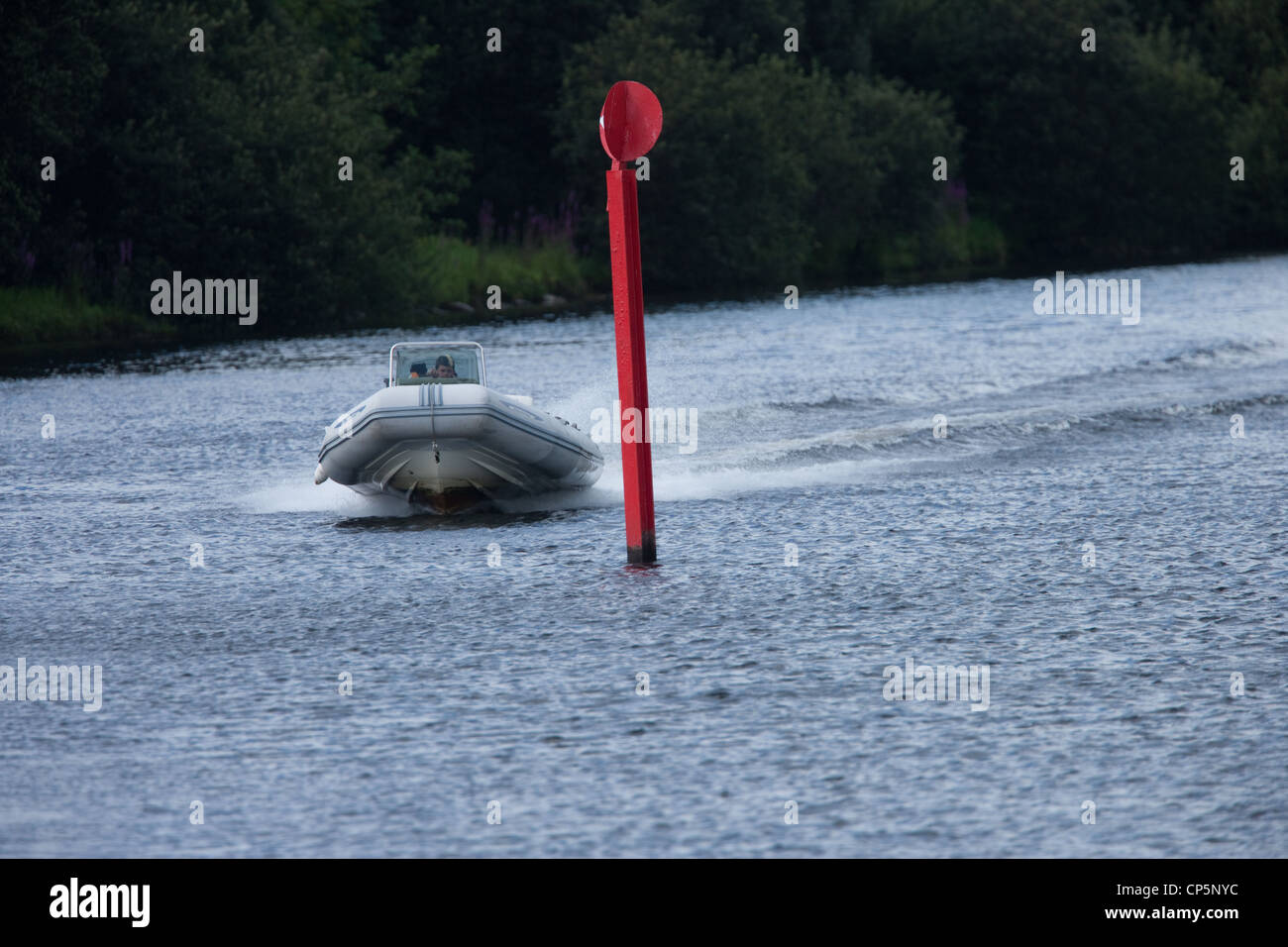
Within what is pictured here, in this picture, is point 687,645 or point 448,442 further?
point 448,442

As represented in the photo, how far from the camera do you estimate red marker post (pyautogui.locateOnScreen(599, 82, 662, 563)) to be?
12531 mm

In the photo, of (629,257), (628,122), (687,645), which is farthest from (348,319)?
(687,645)

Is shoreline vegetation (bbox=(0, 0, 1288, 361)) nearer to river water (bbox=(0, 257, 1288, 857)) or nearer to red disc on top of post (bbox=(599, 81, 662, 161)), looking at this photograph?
river water (bbox=(0, 257, 1288, 857))

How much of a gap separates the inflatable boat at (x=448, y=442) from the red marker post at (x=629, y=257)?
8.84ft

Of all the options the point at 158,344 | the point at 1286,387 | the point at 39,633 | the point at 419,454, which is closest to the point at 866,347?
the point at 1286,387

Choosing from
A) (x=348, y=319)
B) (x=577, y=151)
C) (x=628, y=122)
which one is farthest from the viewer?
(x=577, y=151)

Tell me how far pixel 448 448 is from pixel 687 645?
18.2 ft

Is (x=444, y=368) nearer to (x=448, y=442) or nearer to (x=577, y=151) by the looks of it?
(x=448, y=442)

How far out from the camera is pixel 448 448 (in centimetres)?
1538

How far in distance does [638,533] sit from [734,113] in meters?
42.7

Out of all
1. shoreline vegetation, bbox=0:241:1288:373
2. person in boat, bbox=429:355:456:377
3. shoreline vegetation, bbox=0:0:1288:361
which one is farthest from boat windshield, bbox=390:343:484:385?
shoreline vegetation, bbox=0:0:1288:361

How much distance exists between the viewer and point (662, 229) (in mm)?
53750

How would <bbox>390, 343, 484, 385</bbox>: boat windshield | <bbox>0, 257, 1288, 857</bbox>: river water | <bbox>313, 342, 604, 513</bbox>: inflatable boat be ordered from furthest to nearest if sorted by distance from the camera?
<bbox>390, 343, 484, 385</bbox>: boat windshield < <bbox>313, 342, 604, 513</bbox>: inflatable boat < <bbox>0, 257, 1288, 857</bbox>: river water
